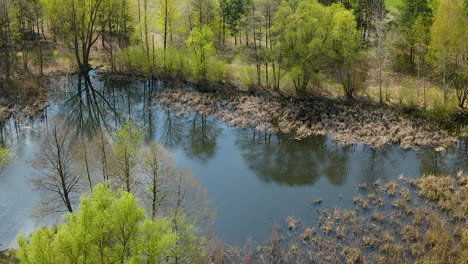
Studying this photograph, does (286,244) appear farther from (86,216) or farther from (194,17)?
(194,17)

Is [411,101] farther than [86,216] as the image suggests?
Yes

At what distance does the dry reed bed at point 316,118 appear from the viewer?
41875 mm

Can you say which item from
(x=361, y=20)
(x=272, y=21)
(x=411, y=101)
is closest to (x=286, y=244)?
(x=411, y=101)

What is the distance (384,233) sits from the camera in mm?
29391

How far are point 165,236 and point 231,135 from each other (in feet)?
77.7

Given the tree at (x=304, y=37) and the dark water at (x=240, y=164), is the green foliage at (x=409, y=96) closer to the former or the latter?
the dark water at (x=240, y=164)

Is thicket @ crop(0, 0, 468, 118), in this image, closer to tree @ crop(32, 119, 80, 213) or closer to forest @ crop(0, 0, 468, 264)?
forest @ crop(0, 0, 468, 264)

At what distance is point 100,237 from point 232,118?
94.2ft

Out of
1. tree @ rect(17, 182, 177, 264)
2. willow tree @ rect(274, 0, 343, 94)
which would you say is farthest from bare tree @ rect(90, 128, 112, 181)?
willow tree @ rect(274, 0, 343, 94)

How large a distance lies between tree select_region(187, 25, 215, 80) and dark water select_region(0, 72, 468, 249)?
6478 millimetres

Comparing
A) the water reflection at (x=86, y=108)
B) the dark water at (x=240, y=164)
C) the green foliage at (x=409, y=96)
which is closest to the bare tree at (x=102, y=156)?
the dark water at (x=240, y=164)

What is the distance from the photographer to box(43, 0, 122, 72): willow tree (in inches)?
2132

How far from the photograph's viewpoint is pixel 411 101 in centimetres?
4753

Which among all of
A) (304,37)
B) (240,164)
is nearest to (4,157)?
(240,164)
